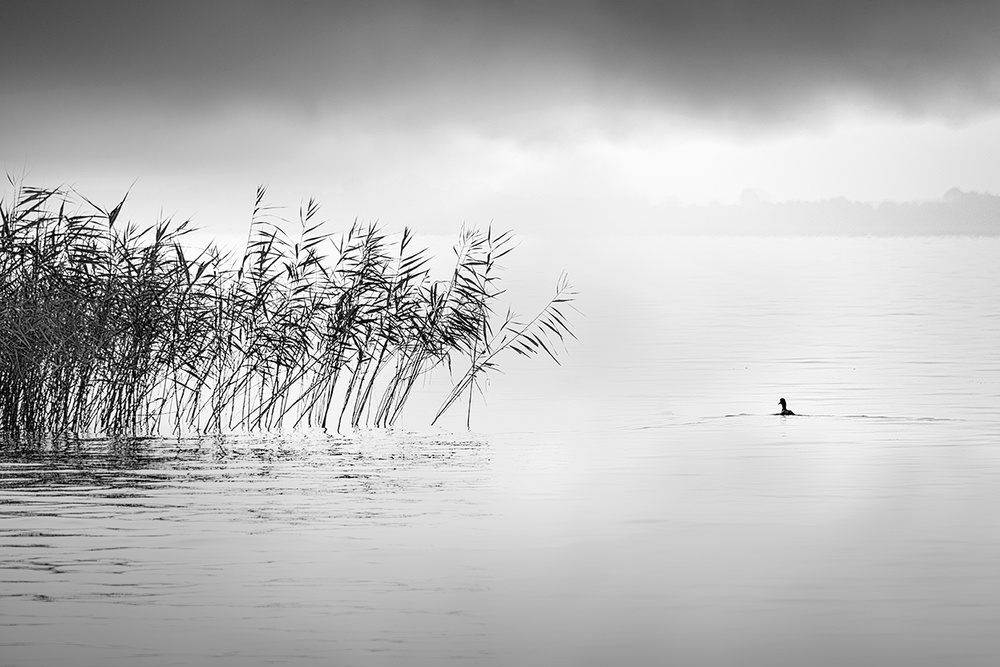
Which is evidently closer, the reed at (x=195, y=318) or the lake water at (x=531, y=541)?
the lake water at (x=531, y=541)

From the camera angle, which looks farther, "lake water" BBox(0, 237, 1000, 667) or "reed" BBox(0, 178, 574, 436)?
"reed" BBox(0, 178, 574, 436)

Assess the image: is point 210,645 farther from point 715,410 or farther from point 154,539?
point 715,410

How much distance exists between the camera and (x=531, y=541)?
31.1ft

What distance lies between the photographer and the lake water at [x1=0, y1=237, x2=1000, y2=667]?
7109 millimetres

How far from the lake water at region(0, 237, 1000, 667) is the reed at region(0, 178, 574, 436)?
916 millimetres

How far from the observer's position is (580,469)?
12609 millimetres

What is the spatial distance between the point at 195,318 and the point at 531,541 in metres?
6.66

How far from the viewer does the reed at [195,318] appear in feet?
45.1

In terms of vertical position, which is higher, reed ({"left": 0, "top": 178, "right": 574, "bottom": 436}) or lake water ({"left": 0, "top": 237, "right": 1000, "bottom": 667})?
reed ({"left": 0, "top": 178, "right": 574, "bottom": 436})

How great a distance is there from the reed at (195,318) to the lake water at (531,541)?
36.1 inches

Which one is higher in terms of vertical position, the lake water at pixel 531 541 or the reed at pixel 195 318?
the reed at pixel 195 318

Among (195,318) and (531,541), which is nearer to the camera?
(531,541)

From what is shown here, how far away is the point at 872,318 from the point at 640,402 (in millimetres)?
19399

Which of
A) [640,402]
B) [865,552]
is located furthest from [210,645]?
[640,402]
